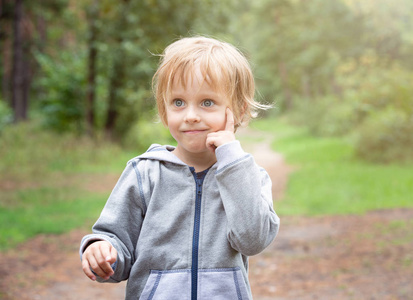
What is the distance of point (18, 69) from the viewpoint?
19703 mm

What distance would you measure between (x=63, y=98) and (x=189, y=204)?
1549 centimetres

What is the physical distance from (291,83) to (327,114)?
1863 centimetres

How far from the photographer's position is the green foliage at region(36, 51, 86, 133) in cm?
1636

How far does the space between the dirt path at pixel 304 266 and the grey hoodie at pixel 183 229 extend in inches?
137

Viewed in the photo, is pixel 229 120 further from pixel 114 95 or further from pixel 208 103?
pixel 114 95

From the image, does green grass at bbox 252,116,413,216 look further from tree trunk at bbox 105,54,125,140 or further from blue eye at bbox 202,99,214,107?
blue eye at bbox 202,99,214,107

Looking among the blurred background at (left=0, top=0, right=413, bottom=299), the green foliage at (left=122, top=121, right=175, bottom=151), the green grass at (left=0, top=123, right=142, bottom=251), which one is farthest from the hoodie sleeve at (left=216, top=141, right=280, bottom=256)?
the green foliage at (left=122, top=121, right=175, bottom=151)

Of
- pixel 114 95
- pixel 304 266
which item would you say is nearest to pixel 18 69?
pixel 114 95

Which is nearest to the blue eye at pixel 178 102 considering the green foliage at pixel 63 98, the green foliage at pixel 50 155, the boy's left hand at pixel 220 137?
the boy's left hand at pixel 220 137

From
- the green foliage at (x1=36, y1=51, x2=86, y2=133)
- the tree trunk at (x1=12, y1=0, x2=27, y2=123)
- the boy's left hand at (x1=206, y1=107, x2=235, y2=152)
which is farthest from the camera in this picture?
the tree trunk at (x1=12, y1=0, x2=27, y2=123)

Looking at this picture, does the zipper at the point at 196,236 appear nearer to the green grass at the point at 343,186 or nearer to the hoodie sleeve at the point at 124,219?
the hoodie sleeve at the point at 124,219

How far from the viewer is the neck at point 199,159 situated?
6.39 ft

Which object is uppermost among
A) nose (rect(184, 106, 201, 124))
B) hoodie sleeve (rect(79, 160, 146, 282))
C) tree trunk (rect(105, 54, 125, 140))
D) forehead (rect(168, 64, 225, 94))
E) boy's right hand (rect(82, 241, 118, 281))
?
tree trunk (rect(105, 54, 125, 140))

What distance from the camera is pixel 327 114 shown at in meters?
23.6
